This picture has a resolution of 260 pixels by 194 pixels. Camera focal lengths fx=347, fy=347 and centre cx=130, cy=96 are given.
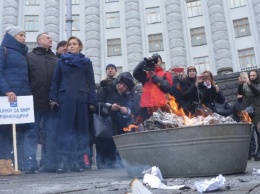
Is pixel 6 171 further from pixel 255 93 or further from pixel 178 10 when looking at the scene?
pixel 178 10

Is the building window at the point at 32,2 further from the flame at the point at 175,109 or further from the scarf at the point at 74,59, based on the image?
the flame at the point at 175,109

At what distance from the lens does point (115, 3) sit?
Answer: 31.1 meters

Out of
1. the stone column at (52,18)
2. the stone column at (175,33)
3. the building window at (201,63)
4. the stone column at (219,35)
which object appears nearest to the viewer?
the stone column at (219,35)

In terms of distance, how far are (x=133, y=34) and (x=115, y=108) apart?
81.8 ft

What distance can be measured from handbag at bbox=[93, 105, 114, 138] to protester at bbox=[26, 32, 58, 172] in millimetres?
614

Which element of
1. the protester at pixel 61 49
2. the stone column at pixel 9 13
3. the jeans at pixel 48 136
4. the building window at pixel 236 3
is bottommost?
the jeans at pixel 48 136

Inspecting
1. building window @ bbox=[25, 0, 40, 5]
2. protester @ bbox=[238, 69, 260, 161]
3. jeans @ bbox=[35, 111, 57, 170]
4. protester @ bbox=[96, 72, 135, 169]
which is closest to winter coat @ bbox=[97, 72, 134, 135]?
protester @ bbox=[96, 72, 135, 169]

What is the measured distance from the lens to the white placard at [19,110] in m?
4.73

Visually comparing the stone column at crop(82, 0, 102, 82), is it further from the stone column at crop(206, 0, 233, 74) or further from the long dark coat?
the long dark coat

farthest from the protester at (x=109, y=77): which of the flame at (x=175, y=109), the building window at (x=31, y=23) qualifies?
the building window at (x=31, y=23)

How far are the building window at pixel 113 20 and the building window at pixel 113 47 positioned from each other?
1.36m

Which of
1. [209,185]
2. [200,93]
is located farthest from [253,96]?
[209,185]

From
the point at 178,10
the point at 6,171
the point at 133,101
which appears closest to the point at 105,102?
the point at 133,101

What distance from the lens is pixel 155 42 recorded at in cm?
2938
